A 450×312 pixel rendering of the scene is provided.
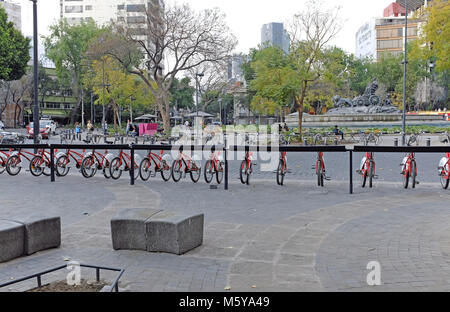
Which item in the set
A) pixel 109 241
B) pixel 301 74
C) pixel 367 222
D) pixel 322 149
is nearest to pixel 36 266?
pixel 109 241

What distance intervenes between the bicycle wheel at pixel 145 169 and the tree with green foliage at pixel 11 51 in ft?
111

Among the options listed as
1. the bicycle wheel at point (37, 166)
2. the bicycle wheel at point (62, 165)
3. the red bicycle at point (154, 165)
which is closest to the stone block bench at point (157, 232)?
the red bicycle at point (154, 165)

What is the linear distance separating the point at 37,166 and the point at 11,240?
30.8 ft

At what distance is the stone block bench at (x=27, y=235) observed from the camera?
582 centimetres

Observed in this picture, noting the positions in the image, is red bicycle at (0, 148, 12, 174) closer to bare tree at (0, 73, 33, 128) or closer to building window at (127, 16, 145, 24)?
building window at (127, 16, 145, 24)

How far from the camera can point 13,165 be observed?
15.1 metres

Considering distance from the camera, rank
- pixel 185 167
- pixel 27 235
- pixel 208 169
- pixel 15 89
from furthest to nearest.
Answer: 1. pixel 15 89
2. pixel 185 167
3. pixel 208 169
4. pixel 27 235

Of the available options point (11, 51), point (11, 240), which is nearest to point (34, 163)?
point (11, 240)

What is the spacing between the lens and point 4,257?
578 cm

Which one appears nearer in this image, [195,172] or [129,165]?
[195,172]

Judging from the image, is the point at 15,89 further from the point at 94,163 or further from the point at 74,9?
the point at 94,163

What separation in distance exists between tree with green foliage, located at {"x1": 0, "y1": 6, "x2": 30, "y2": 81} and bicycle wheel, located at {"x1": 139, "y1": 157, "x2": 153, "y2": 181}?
1330 inches

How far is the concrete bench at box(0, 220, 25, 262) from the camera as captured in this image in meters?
5.77

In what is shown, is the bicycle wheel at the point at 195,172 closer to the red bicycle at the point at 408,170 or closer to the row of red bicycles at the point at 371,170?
the row of red bicycles at the point at 371,170
